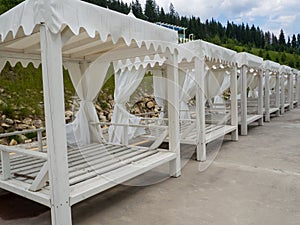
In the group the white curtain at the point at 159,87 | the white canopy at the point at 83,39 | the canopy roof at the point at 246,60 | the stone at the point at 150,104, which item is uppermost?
the canopy roof at the point at 246,60

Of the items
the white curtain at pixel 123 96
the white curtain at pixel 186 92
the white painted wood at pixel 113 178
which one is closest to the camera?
the white painted wood at pixel 113 178

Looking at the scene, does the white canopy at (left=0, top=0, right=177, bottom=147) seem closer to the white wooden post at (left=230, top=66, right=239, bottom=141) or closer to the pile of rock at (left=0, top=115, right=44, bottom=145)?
the pile of rock at (left=0, top=115, right=44, bottom=145)

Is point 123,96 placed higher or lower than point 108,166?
higher

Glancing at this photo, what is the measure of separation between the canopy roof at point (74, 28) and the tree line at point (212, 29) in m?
14.1

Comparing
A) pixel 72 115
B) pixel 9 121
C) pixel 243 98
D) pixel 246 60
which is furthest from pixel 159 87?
pixel 9 121

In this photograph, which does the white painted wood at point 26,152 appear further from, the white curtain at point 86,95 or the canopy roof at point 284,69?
the canopy roof at point 284,69

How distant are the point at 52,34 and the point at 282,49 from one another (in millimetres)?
42988

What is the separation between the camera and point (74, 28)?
90.4 inches

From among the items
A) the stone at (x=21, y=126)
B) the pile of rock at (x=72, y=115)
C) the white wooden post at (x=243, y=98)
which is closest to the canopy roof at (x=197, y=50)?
the pile of rock at (x=72, y=115)

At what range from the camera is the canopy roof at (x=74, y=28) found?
2219 millimetres

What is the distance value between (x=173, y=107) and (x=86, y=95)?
1.88 metres

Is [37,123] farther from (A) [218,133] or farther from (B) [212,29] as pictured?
(B) [212,29]

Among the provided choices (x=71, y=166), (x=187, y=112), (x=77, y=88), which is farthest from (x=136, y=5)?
(x=71, y=166)

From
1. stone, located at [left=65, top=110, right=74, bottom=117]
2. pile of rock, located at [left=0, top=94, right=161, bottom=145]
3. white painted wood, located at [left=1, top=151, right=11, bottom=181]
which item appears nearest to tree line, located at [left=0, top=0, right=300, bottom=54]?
pile of rock, located at [left=0, top=94, right=161, bottom=145]
